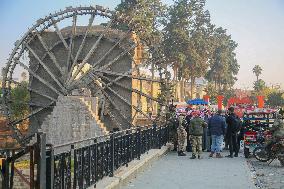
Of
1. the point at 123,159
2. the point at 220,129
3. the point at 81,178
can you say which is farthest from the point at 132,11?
the point at 81,178

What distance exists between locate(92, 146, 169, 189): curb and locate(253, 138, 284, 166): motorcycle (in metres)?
2.99

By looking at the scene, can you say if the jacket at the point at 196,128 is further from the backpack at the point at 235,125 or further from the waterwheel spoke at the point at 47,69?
the waterwheel spoke at the point at 47,69

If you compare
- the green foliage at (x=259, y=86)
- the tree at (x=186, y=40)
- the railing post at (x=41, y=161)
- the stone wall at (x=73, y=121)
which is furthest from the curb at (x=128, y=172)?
the green foliage at (x=259, y=86)

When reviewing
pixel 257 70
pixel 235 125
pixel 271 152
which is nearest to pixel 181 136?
pixel 235 125

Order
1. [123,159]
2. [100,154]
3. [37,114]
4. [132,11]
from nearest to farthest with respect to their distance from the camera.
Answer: [100,154] → [123,159] → [37,114] → [132,11]

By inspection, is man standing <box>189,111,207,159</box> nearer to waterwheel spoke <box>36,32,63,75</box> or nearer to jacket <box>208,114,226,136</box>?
jacket <box>208,114,226,136</box>

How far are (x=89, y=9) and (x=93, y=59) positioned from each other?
2780 millimetres

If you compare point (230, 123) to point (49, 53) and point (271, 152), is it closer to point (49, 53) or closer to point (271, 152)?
point (271, 152)

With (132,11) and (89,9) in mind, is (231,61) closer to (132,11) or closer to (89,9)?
(132,11)

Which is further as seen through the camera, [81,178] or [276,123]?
[276,123]

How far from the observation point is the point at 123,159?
999cm

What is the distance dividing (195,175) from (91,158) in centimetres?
346

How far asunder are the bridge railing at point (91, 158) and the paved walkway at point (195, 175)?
22.9 inches

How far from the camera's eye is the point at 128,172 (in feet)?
29.9
